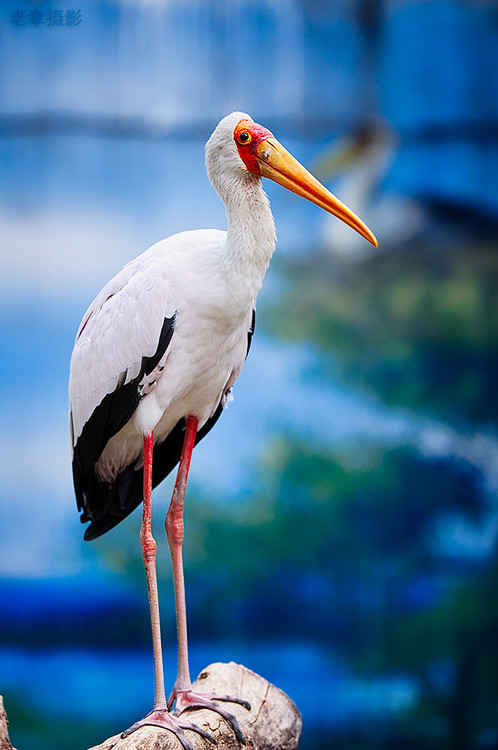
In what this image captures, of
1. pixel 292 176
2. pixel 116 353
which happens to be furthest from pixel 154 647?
pixel 292 176

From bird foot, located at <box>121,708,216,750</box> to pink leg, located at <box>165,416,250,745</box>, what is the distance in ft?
0.45

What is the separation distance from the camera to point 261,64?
5125 millimetres

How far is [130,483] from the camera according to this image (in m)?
3.24

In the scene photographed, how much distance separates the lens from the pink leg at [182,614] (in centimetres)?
277

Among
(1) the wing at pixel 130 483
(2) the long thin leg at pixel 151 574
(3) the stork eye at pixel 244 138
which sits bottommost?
(2) the long thin leg at pixel 151 574

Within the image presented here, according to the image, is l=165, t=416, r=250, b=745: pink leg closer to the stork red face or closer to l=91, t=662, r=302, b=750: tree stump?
l=91, t=662, r=302, b=750: tree stump

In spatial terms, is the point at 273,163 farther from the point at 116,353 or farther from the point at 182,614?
the point at 182,614

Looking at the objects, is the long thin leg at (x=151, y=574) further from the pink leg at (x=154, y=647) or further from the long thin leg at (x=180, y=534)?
the long thin leg at (x=180, y=534)

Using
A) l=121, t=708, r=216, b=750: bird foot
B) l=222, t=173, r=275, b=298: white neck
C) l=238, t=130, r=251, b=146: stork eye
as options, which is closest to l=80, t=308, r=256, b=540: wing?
l=222, t=173, r=275, b=298: white neck

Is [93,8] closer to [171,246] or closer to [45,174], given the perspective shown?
[45,174]

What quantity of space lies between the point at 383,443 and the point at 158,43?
2.87 metres

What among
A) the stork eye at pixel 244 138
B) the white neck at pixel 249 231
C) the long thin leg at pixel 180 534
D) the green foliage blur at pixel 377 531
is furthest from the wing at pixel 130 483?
the green foliage blur at pixel 377 531

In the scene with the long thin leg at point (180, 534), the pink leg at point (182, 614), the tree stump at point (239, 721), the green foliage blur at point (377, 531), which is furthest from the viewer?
the green foliage blur at point (377, 531)

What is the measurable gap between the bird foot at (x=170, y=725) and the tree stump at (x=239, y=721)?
13 mm
